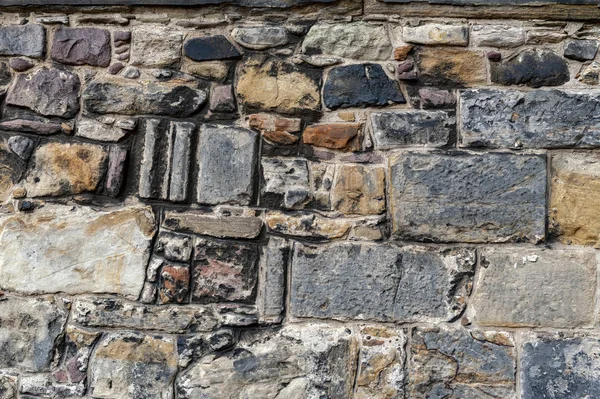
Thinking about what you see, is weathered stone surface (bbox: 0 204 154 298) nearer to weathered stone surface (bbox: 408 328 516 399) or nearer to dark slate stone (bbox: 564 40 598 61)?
weathered stone surface (bbox: 408 328 516 399)

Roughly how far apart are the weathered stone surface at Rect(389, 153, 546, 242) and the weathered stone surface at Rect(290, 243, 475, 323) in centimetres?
8

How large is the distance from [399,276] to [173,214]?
82 cm

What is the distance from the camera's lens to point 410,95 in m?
2.17

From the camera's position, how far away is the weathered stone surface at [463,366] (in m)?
2.07

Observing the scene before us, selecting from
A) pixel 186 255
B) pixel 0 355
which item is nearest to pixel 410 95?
pixel 186 255

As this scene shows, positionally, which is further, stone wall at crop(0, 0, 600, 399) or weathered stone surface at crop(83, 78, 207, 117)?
weathered stone surface at crop(83, 78, 207, 117)

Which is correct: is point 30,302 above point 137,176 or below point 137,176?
below

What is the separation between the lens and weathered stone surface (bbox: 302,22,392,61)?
86.2 inches

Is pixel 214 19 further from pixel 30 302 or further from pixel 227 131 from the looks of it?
pixel 30 302

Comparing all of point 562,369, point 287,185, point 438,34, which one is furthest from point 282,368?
point 438,34

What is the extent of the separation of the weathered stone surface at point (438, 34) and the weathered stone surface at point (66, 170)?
1173 mm

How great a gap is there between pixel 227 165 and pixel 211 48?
43 centimetres

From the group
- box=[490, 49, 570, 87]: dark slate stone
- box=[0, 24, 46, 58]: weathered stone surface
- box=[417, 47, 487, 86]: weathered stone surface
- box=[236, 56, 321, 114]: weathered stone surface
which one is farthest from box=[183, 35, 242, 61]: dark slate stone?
box=[490, 49, 570, 87]: dark slate stone

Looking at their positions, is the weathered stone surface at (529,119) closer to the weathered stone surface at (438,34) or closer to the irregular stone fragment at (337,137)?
the weathered stone surface at (438,34)
